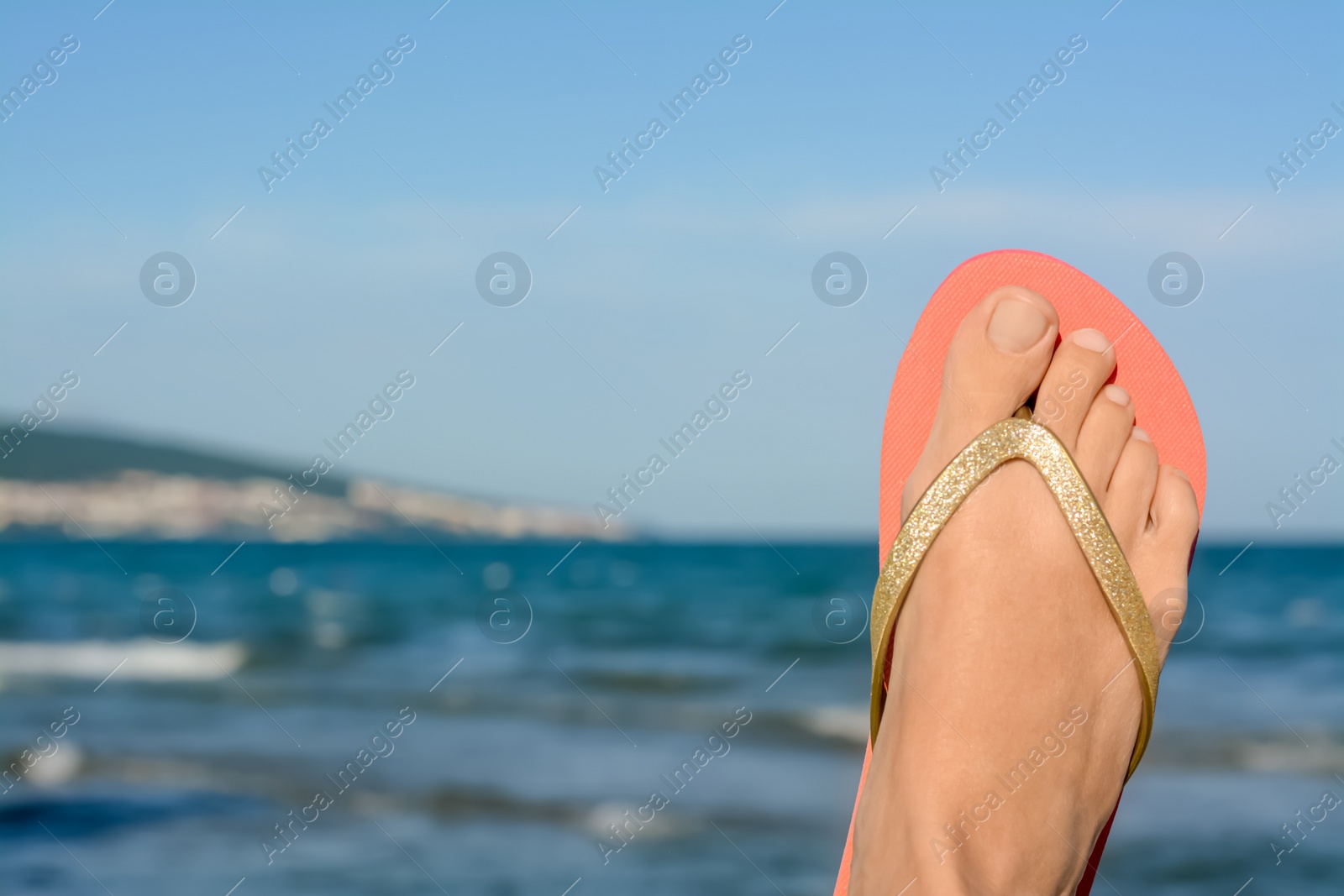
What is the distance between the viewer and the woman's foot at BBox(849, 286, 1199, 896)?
1.82 m

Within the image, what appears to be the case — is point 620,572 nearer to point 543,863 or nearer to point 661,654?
point 661,654

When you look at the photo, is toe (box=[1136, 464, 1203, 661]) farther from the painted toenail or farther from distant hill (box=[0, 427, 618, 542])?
distant hill (box=[0, 427, 618, 542])

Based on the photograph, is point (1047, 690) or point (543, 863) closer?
point (1047, 690)

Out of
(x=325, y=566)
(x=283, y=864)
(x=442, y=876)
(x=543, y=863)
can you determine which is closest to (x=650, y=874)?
(x=543, y=863)

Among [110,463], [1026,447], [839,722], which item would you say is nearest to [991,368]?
[1026,447]

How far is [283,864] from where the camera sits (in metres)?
3.52

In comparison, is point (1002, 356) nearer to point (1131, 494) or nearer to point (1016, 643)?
point (1131, 494)

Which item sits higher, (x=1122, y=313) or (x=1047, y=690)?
(x=1122, y=313)

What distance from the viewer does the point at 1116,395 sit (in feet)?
6.89

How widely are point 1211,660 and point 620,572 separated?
12363 mm

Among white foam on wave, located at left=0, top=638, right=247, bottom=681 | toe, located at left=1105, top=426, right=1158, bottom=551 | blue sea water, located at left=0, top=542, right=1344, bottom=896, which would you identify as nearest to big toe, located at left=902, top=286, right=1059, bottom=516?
toe, located at left=1105, top=426, right=1158, bottom=551

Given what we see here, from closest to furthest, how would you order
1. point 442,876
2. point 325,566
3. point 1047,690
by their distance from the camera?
point 1047,690, point 442,876, point 325,566

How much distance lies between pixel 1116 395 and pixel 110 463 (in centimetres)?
2855

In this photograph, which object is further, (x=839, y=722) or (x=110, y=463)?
(x=110, y=463)
